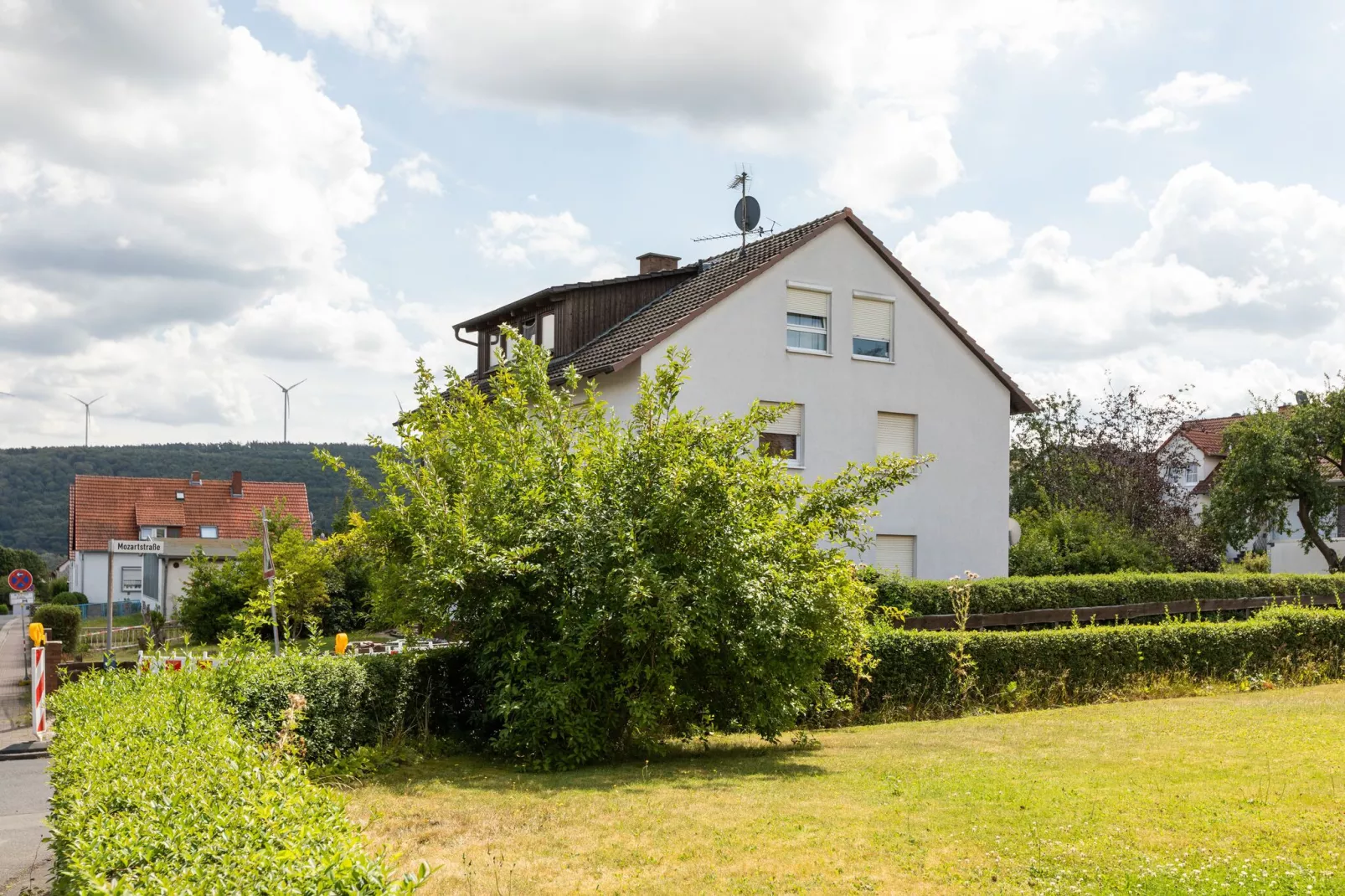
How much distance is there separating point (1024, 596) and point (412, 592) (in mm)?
15456

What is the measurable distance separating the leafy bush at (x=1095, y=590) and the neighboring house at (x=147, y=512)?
5525 centimetres

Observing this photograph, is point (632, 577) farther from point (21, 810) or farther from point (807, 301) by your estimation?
point (807, 301)

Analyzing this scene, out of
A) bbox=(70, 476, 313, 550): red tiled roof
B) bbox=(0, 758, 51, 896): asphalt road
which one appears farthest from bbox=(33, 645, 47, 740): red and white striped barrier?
bbox=(70, 476, 313, 550): red tiled roof

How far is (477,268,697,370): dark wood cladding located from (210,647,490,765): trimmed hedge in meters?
15.6

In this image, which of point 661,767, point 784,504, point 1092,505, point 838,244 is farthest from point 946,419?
point 661,767

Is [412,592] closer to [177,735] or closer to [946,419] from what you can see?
[177,735]

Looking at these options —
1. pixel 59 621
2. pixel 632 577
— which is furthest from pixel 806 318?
pixel 59 621

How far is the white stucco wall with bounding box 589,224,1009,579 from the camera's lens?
1013 inches

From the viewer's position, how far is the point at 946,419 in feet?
94.8

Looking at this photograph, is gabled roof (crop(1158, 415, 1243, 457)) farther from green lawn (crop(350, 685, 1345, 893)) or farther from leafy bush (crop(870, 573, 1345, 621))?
green lawn (crop(350, 685, 1345, 893))

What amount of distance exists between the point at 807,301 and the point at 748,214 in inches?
174

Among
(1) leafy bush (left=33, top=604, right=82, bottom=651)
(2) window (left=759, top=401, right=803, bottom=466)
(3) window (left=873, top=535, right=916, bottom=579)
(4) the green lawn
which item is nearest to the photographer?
(4) the green lawn

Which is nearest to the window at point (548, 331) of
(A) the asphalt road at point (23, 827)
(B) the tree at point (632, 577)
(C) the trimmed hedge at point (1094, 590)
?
(C) the trimmed hedge at point (1094, 590)

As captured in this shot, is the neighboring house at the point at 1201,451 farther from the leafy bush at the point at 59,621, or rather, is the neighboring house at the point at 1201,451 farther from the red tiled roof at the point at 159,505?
the red tiled roof at the point at 159,505
